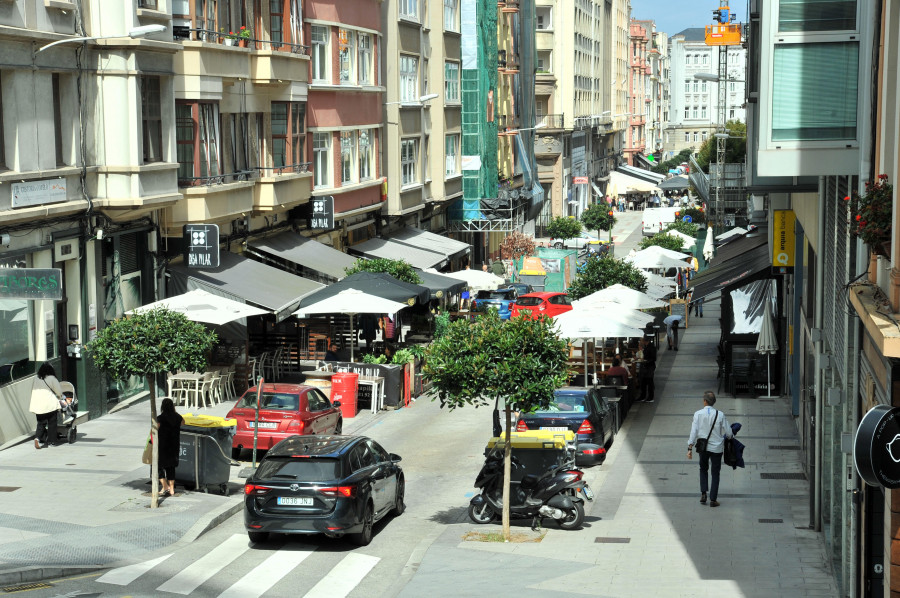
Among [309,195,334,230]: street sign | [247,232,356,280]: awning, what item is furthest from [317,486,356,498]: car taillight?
[309,195,334,230]: street sign

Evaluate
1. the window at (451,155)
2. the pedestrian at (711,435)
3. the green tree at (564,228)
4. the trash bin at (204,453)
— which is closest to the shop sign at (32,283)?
the trash bin at (204,453)

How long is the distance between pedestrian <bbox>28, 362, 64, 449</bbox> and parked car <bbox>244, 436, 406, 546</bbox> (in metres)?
6.61

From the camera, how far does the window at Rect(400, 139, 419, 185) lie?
155ft

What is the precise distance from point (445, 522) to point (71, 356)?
9878 millimetres

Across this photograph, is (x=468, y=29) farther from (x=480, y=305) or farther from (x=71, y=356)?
(x=71, y=356)

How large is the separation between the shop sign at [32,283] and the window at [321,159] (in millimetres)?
17588

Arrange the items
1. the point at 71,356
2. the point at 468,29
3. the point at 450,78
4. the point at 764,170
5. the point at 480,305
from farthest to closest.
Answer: the point at 468,29
the point at 450,78
the point at 480,305
the point at 71,356
the point at 764,170

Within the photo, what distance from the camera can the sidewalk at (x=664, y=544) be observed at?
50.2ft

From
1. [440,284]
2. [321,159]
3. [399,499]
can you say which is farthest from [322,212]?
[399,499]

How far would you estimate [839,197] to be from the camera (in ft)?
49.9

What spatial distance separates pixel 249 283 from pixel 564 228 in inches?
1856

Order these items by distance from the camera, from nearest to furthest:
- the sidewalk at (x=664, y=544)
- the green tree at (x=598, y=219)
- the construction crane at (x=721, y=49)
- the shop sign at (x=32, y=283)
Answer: the sidewalk at (x=664, y=544) → the shop sign at (x=32, y=283) → the construction crane at (x=721, y=49) → the green tree at (x=598, y=219)

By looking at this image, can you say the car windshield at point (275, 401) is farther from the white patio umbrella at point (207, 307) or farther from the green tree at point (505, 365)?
the green tree at point (505, 365)

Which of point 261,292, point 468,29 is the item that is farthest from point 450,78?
point 261,292
